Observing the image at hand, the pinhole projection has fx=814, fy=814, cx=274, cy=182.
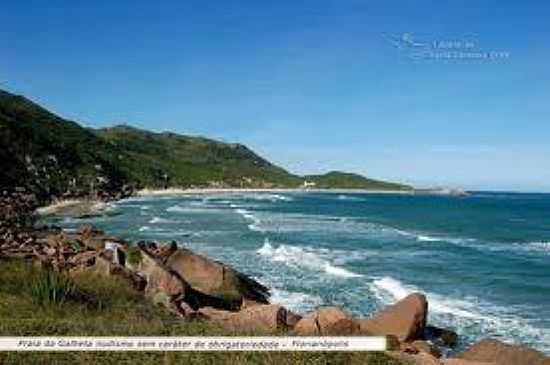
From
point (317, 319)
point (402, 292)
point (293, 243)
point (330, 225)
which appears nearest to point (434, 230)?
point (330, 225)

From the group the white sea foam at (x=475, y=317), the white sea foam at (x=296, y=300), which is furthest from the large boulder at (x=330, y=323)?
the white sea foam at (x=296, y=300)

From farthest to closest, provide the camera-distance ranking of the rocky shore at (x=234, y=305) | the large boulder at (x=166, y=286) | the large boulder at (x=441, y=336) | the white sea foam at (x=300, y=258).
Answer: the white sea foam at (x=300, y=258), the large boulder at (x=441, y=336), the large boulder at (x=166, y=286), the rocky shore at (x=234, y=305)

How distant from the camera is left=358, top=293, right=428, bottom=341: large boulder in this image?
2427 cm

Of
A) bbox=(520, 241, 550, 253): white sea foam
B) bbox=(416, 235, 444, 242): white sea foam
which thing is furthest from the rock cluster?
bbox=(416, 235, 444, 242): white sea foam

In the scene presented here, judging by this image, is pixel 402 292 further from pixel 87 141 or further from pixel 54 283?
pixel 87 141

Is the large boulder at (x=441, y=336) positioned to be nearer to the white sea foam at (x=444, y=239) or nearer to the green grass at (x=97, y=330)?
the green grass at (x=97, y=330)

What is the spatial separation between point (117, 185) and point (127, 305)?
147m

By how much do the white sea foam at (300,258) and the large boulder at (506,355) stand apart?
22.3m

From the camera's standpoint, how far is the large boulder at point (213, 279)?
103ft

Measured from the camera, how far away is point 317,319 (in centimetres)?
1858
